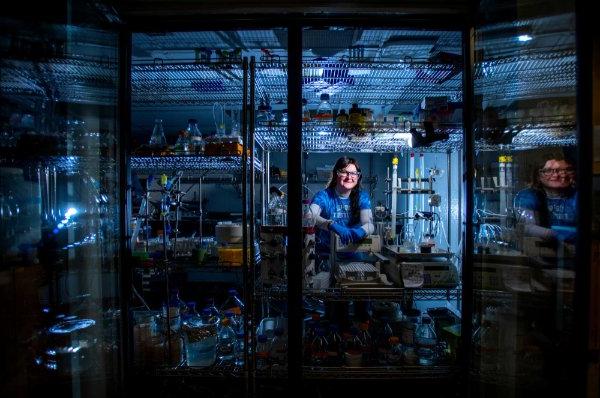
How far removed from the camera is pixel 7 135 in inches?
42.1

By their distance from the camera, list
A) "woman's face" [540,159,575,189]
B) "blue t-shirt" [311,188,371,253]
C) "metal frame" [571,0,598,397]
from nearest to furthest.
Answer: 1. "metal frame" [571,0,598,397]
2. "woman's face" [540,159,575,189]
3. "blue t-shirt" [311,188,371,253]

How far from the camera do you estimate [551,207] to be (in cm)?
A: 127

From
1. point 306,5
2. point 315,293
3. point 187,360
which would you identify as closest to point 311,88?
point 306,5

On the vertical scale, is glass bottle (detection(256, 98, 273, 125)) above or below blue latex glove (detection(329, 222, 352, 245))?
above

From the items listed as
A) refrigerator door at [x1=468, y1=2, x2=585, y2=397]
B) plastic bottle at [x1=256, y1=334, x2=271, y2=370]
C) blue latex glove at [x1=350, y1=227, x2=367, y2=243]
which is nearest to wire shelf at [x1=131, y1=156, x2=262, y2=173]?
blue latex glove at [x1=350, y1=227, x2=367, y2=243]

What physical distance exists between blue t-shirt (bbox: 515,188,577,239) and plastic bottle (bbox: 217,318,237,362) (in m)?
1.69

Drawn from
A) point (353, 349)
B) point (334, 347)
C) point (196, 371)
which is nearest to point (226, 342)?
point (196, 371)

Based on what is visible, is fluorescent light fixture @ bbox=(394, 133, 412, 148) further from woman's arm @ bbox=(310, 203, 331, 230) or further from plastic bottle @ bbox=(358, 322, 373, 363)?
plastic bottle @ bbox=(358, 322, 373, 363)

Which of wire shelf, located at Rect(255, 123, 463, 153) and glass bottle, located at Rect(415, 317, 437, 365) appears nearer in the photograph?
glass bottle, located at Rect(415, 317, 437, 365)

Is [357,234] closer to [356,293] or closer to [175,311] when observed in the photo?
[356,293]

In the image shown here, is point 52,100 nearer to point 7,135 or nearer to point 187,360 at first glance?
point 7,135

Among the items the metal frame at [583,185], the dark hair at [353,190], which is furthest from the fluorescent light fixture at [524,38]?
the dark hair at [353,190]

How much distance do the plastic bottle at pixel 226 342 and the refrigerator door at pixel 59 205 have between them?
0.54 meters

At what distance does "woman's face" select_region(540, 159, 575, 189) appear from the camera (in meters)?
1.28
